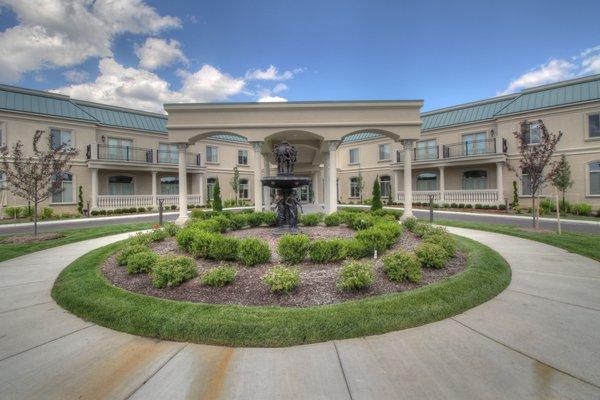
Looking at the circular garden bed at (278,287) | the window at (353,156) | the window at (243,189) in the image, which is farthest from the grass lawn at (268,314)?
the window at (353,156)

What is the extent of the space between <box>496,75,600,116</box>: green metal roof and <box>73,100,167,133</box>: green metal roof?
30567 mm

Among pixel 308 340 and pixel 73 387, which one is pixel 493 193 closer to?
pixel 308 340

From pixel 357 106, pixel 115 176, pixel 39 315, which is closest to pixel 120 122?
pixel 115 176

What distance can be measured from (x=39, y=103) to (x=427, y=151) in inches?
1276

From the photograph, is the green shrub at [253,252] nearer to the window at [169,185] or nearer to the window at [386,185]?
the window at [169,185]

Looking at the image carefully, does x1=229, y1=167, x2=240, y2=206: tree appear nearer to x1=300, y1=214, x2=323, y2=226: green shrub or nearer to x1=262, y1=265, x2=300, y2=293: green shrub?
x1=300, y1=214, x2=323, y2=226: green shrub

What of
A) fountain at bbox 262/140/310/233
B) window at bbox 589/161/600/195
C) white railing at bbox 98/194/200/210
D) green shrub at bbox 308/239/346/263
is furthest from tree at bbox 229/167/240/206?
window at bbox 589/161/600/195

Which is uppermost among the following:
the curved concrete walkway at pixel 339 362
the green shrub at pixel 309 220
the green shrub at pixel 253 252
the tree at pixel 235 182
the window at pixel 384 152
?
the window at pixel 384 152

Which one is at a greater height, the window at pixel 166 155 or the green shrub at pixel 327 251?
the window at pixel 166 155

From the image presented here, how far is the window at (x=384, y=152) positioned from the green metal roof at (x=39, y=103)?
27.0 metres

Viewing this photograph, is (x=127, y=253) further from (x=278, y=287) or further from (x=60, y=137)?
(x=60, y=137)

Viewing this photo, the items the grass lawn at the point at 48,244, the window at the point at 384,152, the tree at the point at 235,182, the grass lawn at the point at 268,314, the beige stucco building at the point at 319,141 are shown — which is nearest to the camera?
the grass lawn at the point at 268,314

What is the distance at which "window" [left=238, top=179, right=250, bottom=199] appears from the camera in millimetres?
33175

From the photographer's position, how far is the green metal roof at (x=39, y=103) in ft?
65.1
